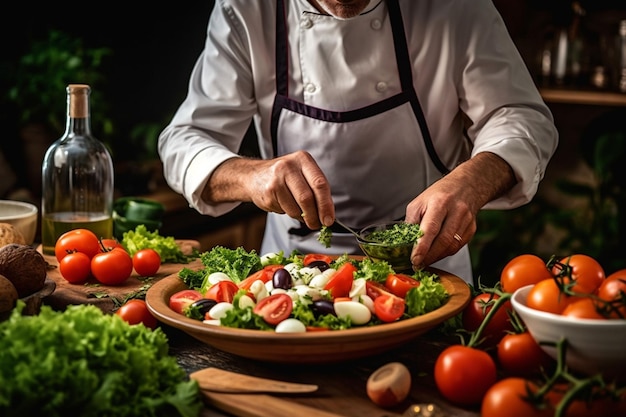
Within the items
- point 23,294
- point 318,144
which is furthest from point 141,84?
point 23,294

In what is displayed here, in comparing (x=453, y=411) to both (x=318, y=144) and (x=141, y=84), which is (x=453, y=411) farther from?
(x=141, y=84)

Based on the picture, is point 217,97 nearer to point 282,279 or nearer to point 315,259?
point 315,259

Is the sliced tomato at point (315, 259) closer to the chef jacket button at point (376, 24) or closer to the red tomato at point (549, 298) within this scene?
the red tomato at point (549, 298)

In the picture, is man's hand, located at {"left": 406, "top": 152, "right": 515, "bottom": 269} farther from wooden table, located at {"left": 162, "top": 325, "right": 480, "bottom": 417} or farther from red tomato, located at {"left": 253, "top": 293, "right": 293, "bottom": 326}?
red tomato, located at {"left": 253, "top": 293, "right": 293, "bottom": 326}

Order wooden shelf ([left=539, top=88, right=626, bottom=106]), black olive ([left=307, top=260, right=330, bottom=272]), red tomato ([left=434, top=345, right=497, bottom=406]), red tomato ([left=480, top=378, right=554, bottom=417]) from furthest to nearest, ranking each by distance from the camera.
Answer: wooden shelf ([left=539, top=88, right=626, bottom=106]) < black olive ([left=307, top=260, right=330, bottom=272]) < red tomato ([left=434, top=345, right=497, bottom=406]) < red tomato ([left=480, top=378, right=554, bottom=417])

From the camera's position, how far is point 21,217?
6.65 feet

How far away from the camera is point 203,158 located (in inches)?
79.7

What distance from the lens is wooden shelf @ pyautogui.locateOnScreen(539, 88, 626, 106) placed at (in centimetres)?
345

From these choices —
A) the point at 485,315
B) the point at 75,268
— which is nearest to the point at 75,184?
the point at 75,268

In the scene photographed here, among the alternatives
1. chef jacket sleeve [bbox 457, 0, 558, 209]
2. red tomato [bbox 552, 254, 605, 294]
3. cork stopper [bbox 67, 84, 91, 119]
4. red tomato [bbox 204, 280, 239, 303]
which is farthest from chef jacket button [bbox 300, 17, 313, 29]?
red tomato [bbox 552, 254, 605, 294]

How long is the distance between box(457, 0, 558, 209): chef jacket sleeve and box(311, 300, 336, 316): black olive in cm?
77

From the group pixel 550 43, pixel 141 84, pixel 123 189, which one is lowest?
pixel 123 189

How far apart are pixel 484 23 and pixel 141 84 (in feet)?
8.50

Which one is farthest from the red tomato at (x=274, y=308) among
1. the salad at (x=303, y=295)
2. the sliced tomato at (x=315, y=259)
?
the sliced tomato at (x=315, y=259)
